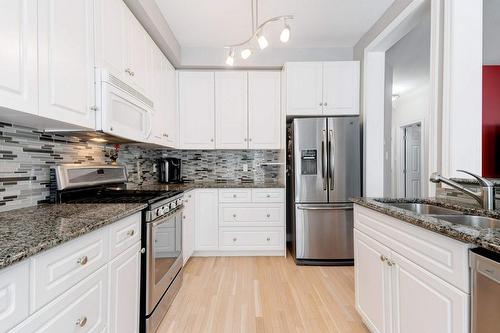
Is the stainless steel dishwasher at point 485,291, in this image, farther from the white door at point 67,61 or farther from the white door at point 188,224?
the white door at point 188,224

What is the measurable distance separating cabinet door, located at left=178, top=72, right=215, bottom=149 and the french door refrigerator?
114 cm

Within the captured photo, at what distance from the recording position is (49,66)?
3.93 feet

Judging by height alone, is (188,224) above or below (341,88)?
below

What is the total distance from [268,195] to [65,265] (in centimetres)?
236

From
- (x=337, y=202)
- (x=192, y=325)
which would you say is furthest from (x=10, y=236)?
(x=337, y=202)

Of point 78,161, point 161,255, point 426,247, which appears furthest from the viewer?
point 78,161

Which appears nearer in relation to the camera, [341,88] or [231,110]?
[341,88]

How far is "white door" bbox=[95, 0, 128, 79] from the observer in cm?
158

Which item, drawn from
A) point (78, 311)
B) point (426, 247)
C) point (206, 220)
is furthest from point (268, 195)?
point (78, 311)

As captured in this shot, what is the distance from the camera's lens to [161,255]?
73.1 inches

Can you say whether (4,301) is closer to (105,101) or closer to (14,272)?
(14,272)

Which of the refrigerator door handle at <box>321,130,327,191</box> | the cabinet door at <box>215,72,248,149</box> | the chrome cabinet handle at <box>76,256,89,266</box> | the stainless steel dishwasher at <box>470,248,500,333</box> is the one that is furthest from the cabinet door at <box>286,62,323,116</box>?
the chrome cabinet handle at <box>76,256,89,266</box>

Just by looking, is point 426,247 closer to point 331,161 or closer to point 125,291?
point 125,291

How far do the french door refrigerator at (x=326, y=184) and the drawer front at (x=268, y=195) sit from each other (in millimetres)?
251
